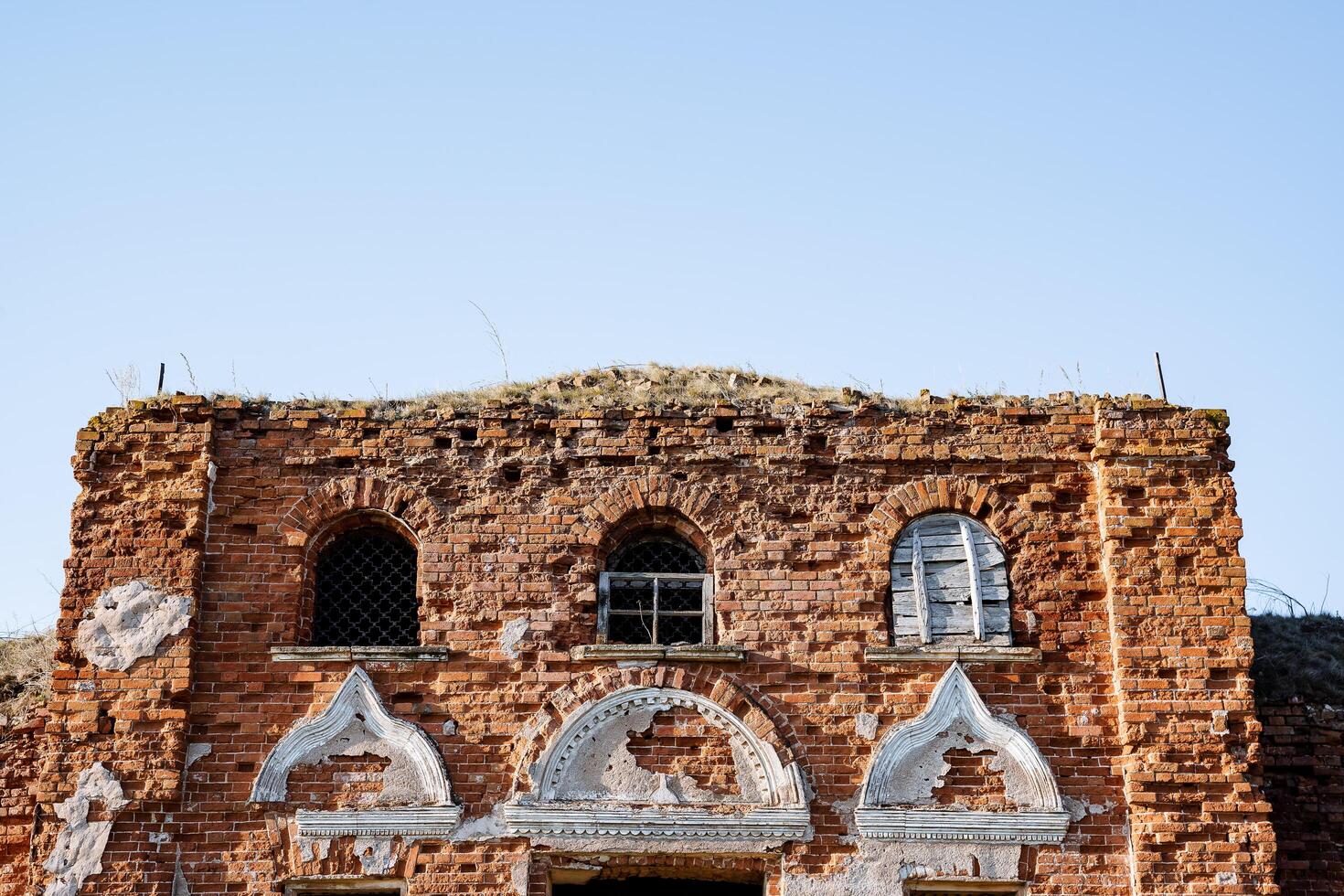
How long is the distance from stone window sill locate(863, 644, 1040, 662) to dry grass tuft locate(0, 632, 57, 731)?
5.95 metres

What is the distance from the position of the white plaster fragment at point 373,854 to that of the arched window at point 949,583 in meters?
3.91

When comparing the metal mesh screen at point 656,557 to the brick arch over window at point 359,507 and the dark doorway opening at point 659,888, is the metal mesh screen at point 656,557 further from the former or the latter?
the dark doorway opening at point 659,888

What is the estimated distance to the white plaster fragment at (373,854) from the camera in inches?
423

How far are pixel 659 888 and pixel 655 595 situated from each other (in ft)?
7.23

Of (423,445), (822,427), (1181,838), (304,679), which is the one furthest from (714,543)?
(1181,838)

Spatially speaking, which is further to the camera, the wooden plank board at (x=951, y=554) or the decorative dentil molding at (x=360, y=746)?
the wooden plank board at (x=951, y=554)

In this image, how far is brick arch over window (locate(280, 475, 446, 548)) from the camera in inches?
461

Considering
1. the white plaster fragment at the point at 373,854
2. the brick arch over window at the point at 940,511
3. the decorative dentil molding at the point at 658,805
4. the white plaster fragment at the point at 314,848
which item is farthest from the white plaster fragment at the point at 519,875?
the brick arch over window at the point at 940,511

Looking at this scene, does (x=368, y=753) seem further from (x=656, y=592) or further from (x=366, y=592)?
(x=656, y=592)

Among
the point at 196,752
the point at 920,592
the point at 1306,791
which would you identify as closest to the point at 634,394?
the point at 920,592

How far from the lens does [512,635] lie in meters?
11.4

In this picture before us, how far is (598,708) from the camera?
1116cm

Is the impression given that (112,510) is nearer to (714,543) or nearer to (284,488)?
(284,488)

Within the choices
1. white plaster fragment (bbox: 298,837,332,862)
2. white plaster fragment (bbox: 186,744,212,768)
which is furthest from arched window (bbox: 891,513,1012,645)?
white plaster fragment (bbox: 186,744,212,768)
